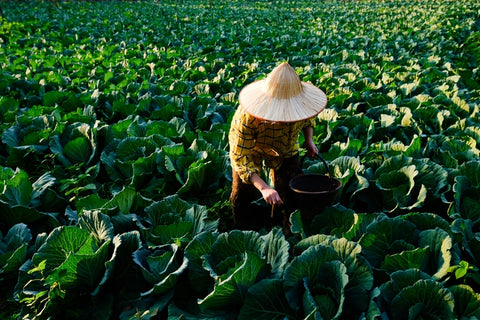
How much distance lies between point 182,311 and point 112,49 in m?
7.75

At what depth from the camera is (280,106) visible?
2.18 metres

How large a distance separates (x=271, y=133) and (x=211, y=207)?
1.04 meters

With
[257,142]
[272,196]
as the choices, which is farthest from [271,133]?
[272,196]

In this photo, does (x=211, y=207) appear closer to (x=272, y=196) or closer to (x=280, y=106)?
(x=272, y=196)

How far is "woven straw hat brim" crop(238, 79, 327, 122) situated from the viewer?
215 cm

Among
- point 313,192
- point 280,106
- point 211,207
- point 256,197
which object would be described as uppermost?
point 280,106

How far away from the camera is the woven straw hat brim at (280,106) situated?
215cm

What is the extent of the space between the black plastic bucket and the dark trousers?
0.33 ft

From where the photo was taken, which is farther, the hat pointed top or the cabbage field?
the hat pointed top

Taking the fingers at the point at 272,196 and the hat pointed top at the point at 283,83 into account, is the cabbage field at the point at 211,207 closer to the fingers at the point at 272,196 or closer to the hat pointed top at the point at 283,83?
the fingers at the point at 272,196

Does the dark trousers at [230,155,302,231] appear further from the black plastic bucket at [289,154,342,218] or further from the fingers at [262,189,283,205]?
the fingers at [262,189,283,205]

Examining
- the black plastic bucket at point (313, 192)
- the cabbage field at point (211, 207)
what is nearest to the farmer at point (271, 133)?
the black plastic bucket at point (313, 192)

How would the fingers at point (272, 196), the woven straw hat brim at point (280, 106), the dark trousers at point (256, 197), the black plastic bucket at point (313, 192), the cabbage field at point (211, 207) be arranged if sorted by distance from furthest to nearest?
the dark trousers at point (256, 197), the black plastic bucket at point (313, 192), the fingers at point (272, 196), the woven straw hat brim at point (280, 106), the cabbage field at point (211, 207)

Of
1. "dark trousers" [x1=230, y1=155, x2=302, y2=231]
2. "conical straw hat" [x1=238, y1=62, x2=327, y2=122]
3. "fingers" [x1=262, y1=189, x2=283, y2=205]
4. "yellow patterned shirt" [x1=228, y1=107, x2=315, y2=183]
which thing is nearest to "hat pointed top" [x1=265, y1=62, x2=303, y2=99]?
"conical straw hat" [x1=238, y1=62, x2=327, y2=122]
